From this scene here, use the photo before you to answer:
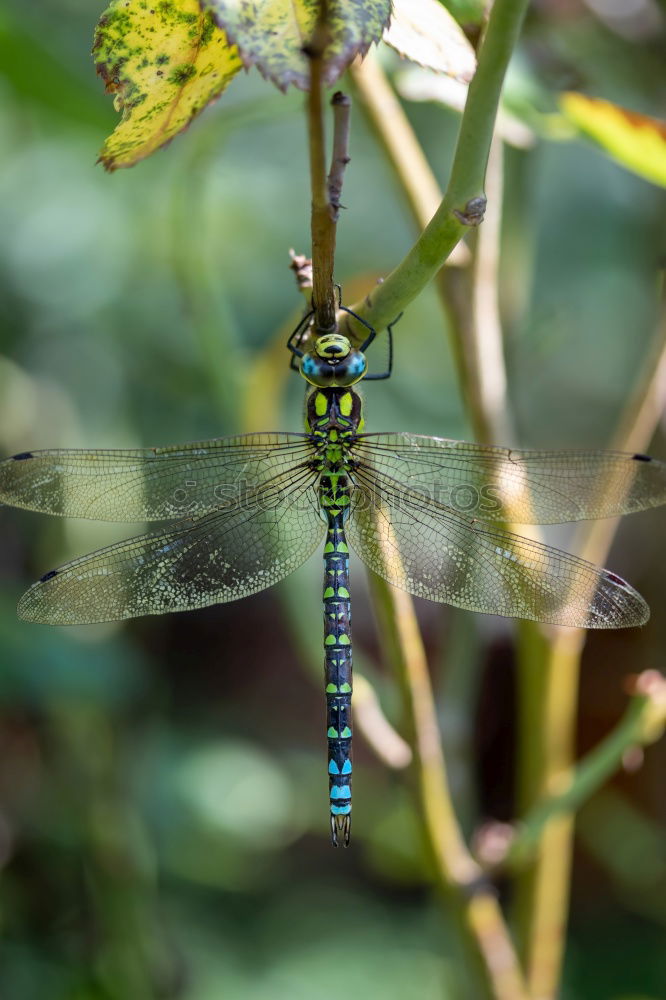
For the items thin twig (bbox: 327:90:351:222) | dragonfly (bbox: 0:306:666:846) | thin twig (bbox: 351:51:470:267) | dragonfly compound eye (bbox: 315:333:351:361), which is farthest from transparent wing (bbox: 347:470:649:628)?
thin twig (bbox: 327:90:351:222)

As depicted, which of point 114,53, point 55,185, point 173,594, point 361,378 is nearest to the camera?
point 114,53

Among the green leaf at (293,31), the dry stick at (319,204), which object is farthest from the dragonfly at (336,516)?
the green leaf at (293,31)

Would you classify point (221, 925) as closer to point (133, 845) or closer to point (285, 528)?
point (133, 845)

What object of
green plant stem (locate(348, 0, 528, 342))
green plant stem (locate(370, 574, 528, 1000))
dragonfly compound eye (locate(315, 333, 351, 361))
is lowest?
green plant stem (locate(370, 574, 528, 1000))

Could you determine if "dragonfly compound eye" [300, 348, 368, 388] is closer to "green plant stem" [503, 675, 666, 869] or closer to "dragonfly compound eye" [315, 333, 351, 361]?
"dragonfly compound eye" [315, 333, 351, 361]

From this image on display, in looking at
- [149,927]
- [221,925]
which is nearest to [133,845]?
[149,927]

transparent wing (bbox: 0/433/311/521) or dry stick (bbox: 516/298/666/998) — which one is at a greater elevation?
transparent wing (bbox: 0/433/311/521)

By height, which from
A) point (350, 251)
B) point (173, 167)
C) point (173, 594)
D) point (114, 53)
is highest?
point (173, 167)

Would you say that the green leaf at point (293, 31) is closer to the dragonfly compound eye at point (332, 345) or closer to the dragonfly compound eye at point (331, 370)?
the dragonfly compound eye at point (332, 345)
